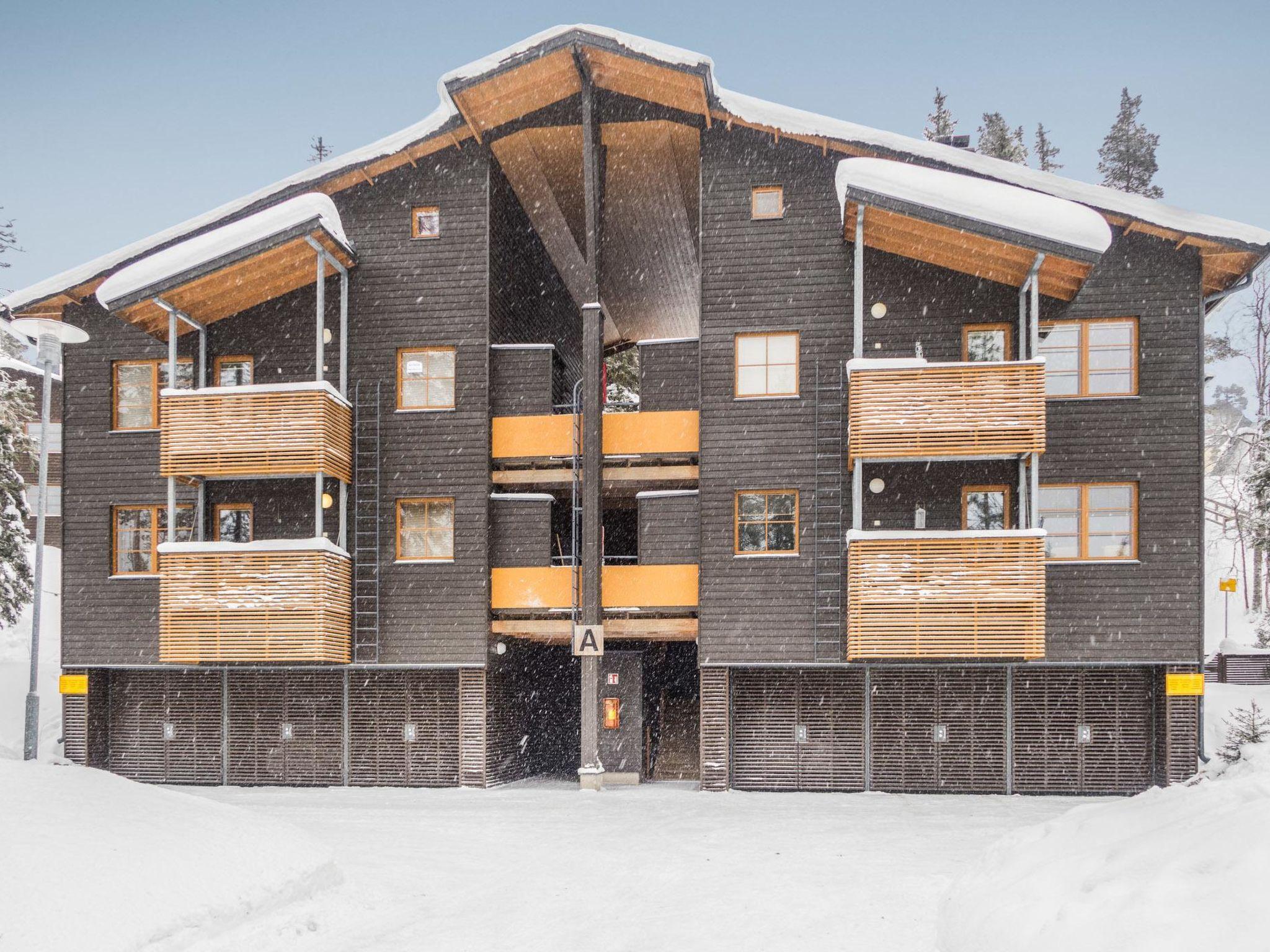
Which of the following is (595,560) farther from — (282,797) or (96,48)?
(96,48)

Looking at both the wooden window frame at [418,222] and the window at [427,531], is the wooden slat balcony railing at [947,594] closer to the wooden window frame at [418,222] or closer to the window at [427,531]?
the window at [427,531]

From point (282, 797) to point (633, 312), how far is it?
13356 millimetres

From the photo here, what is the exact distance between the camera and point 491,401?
2080 centimetres

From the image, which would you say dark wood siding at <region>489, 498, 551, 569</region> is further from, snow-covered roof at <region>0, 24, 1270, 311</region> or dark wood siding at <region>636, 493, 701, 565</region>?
snow-covered roof at <region>0, 24, 1270, 311</region>

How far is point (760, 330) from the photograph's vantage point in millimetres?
20000

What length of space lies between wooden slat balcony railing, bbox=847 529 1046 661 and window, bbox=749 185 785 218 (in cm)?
556

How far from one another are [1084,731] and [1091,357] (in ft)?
19.2

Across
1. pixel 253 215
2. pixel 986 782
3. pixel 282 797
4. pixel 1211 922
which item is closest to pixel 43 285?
pixel 253 215

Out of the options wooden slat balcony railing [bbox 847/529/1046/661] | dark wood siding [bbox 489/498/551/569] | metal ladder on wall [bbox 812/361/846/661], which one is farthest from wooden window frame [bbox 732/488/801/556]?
dark wood siding [bbox 489/498/551/569]

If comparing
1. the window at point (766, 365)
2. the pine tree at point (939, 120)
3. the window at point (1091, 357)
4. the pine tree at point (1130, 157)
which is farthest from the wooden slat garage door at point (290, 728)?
the pine tree at point (1130, 157)

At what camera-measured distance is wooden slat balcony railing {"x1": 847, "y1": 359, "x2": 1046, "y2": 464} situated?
715 inches

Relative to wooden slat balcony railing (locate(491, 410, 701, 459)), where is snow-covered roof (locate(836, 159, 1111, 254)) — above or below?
above

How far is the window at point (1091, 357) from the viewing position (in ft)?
63.6

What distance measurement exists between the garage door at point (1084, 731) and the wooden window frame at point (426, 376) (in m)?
10.4
